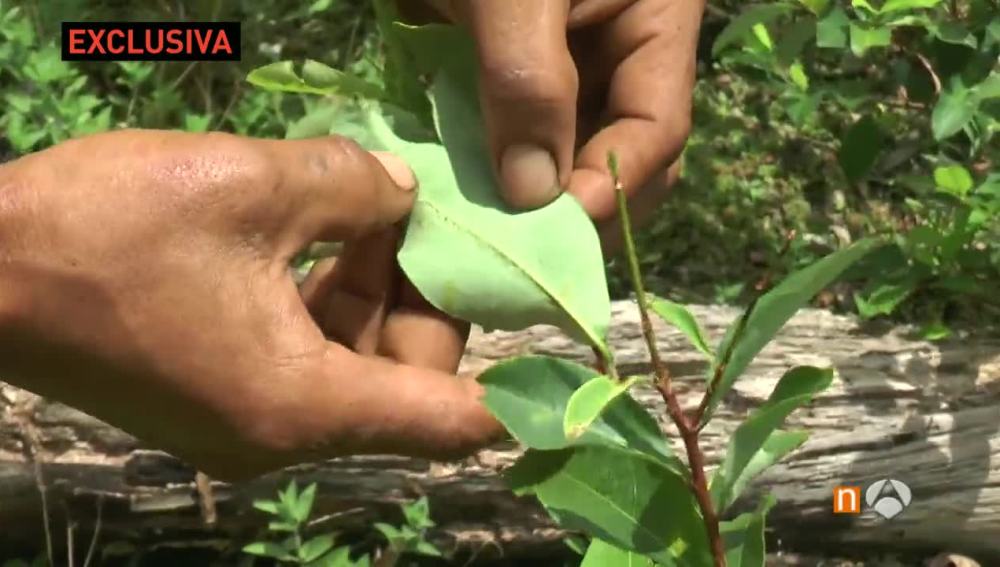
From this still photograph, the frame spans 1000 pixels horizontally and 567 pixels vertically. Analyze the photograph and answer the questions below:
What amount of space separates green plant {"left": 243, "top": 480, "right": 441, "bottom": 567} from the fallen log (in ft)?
0.10

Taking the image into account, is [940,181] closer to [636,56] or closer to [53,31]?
[636,56]

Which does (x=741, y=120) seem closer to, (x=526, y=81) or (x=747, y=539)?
(x=526, y=81)

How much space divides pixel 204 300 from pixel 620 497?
13.0 inches

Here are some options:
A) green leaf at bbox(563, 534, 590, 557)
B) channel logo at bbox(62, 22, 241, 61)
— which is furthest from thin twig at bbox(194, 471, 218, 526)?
channel logo at bbox(62, 22, 241, 61)

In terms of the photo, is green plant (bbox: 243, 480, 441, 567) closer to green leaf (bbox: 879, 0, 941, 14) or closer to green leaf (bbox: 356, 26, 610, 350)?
green leaf (bbox: 356, 26, 610, 350)

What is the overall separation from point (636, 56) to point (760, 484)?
21.8 inches

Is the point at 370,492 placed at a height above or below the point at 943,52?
below

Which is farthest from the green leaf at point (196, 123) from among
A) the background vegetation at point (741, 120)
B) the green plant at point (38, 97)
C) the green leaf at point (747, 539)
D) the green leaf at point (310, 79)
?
the green leaf at point (747, 539)

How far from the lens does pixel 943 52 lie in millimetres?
1309

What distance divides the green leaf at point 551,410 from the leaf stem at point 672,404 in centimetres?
3

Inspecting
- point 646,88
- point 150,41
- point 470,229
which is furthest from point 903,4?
point 150,41

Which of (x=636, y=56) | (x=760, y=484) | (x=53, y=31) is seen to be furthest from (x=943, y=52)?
(x=53, y=31)

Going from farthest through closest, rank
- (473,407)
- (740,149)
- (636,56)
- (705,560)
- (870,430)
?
(740,149) → (870,430) → (636,56) → (473,407) → (705,560)

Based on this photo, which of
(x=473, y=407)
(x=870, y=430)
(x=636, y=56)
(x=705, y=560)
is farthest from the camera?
(x=870, y=430)
